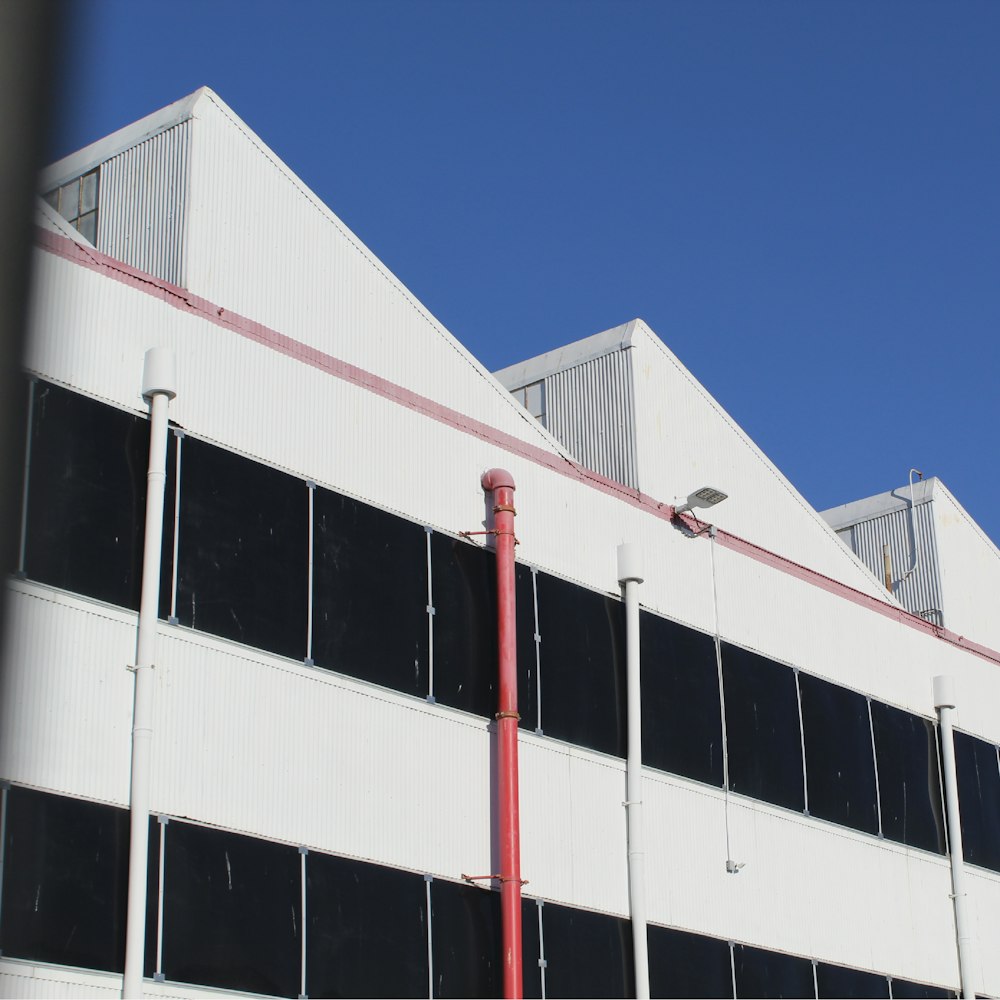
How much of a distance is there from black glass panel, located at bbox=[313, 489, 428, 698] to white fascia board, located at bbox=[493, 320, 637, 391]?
5.93 meters

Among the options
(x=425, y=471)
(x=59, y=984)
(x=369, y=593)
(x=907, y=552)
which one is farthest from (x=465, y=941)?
(x=907, y=552)

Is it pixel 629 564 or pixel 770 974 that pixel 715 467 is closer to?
pixel 629 564

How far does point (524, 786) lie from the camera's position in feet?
58.3

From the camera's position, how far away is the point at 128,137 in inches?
691

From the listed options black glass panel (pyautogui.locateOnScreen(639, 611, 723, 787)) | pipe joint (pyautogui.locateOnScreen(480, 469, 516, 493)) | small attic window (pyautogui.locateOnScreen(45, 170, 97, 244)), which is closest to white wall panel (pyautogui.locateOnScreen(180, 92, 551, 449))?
pipe joint (pyautogui.locateOnScreen(480, 469, 516, 493))

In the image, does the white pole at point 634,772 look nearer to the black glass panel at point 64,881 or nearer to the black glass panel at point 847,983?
the black glass panel at point 847,983

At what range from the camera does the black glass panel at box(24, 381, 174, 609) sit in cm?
1391

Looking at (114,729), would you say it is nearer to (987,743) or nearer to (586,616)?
(586,616)

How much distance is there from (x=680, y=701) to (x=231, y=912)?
783 centimetres

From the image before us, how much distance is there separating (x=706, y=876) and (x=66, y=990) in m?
9.48

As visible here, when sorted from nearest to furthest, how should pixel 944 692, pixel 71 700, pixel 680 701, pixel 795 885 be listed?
pixel 71 700 < pixel 680 701 < pixel 795 885 < pixel 944 692

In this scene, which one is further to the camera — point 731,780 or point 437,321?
point 731,780

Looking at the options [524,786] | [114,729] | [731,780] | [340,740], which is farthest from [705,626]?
[114,729]

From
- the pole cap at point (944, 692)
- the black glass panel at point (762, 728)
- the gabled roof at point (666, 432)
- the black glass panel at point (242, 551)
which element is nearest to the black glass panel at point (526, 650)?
the black glass panel at point (242, 551)
